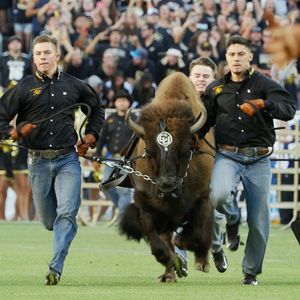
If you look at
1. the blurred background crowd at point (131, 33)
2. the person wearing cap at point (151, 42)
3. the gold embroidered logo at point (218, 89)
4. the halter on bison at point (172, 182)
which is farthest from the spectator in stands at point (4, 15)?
the gold embroidered logo at point (218, 89)

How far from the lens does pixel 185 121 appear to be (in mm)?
12562

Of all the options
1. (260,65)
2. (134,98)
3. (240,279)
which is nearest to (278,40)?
(240,279)

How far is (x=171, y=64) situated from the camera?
27047mm

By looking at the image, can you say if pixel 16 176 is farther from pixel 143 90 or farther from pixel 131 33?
pixel 131 33

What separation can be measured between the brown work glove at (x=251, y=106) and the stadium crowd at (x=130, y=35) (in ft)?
43.5

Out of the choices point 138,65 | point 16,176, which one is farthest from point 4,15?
point 16,176

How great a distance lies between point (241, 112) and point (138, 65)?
49.1ft

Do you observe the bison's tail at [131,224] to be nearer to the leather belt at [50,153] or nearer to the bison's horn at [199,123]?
the bison's horn at [199,123]

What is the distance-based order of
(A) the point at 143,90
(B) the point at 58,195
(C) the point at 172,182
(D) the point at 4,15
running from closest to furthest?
(B) the point at 58,195 < (C) the point at 172,182 < (A) the point at 143,90 < (D) the point at 4,15

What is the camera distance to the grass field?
10.9m

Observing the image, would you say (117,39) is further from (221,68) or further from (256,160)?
(256,160)

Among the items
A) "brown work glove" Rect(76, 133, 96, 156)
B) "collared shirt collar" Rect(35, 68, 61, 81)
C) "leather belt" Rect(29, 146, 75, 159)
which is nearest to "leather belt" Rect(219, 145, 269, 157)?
"brown work glove" Rect(76, 133, 96, 156)

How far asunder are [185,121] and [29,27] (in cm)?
1681

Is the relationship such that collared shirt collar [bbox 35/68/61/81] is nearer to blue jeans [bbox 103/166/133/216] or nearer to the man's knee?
→ the man's knee
